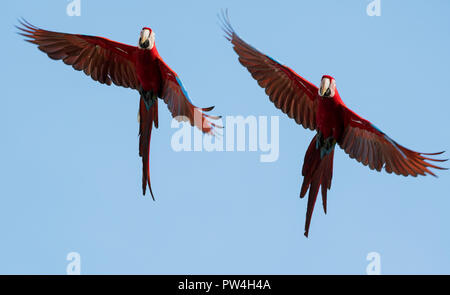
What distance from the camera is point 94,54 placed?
1052 cm

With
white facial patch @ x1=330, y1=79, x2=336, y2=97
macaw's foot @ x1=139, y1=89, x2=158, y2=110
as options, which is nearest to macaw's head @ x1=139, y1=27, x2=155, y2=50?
macaw's foot @ x1=139, y1=89, x2=158, y2=110

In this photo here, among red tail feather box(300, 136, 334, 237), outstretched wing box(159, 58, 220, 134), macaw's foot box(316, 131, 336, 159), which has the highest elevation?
outstretched wing box(159, 58, 220, 134)

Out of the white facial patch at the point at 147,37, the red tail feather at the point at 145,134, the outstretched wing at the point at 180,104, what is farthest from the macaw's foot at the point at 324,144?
the white facial patch at the point at 147,37

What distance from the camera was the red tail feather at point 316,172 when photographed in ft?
33.4

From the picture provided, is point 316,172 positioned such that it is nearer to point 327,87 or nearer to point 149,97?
point 327,87

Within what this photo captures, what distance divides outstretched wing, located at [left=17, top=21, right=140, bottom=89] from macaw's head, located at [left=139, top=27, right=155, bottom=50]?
34 centimetres

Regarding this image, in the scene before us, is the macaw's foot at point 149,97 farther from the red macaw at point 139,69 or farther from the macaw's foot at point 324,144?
the macaw's foot at point 324,144

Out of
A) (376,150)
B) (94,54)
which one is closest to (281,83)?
(376,150)

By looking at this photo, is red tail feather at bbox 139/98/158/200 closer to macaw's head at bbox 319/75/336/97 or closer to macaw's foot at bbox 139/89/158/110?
macaw's foot at bbox 139/89/158/110

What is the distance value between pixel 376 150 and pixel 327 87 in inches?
39.6

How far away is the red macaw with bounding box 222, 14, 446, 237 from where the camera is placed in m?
9.98

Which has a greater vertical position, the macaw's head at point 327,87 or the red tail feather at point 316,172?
Answer: the macaw's head at point 327,87
